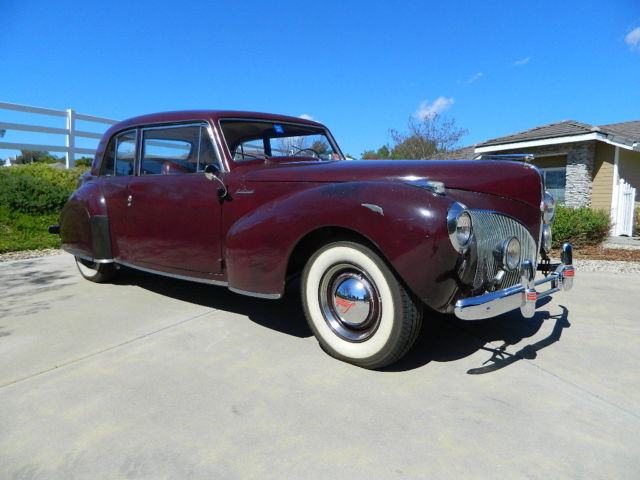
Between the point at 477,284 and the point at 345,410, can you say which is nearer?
the point at 345,410

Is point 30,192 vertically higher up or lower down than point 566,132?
lower down

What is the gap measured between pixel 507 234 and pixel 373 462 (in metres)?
1.48

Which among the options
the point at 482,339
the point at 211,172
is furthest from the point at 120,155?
the point at 482,339

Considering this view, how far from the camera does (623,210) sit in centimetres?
1038

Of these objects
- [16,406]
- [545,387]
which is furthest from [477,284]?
[16,406]

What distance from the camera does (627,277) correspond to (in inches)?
193

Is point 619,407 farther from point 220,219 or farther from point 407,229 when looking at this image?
point 220,219

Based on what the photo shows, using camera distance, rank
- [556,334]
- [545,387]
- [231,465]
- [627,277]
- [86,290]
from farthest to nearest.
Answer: [627,277] → [86,290] → [556,334] → [545,387] → [231,465]

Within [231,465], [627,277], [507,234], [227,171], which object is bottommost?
[231,465]

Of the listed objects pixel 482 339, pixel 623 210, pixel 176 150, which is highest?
pixel 176 150

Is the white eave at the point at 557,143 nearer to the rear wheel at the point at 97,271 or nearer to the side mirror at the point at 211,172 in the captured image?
the side mirror at the point at 211,172

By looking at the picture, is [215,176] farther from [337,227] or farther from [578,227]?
Result: [578,227]

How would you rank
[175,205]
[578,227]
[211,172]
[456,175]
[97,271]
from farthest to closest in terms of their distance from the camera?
[578,227] → [97,271] → [175,205] → [211,172] → [456,175]

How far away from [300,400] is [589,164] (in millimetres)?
10960
